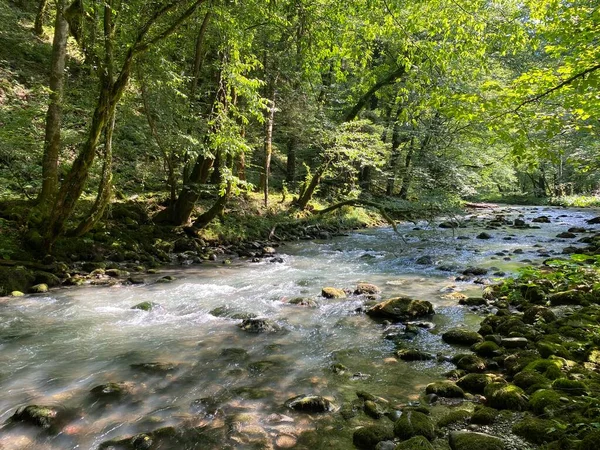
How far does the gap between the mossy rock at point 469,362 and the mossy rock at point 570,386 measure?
0.95 metres

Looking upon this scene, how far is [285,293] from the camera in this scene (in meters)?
8.88

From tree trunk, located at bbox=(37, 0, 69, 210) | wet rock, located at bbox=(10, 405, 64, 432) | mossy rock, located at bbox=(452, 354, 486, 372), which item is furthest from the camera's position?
tree trunk, located at bbox=(37, 0, 69, 210)

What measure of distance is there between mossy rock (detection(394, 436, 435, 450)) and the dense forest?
0.02m

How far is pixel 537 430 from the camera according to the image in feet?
11.0

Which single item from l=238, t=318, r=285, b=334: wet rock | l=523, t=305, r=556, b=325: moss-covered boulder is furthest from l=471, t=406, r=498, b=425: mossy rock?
l=238, t=318, r=285, b=334: wet rock

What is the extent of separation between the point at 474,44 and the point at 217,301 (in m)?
6.33

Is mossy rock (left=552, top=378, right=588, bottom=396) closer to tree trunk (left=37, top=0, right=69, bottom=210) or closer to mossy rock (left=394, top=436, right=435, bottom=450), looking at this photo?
mossy rock (left=394, top=436, right=435, bottom=450)

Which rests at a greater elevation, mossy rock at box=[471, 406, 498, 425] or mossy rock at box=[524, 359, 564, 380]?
mossy rock at box=[524, 359, 564, 380]

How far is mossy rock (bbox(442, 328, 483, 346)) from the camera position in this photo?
579 cm

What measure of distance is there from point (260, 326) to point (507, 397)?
3801 millimetres

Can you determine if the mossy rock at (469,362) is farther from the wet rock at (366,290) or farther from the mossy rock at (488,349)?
the wet rock at (366,290)

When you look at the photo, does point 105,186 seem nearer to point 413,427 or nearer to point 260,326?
point 260,326

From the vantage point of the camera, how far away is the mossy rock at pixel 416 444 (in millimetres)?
3217

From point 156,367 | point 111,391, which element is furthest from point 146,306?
point 111,391
